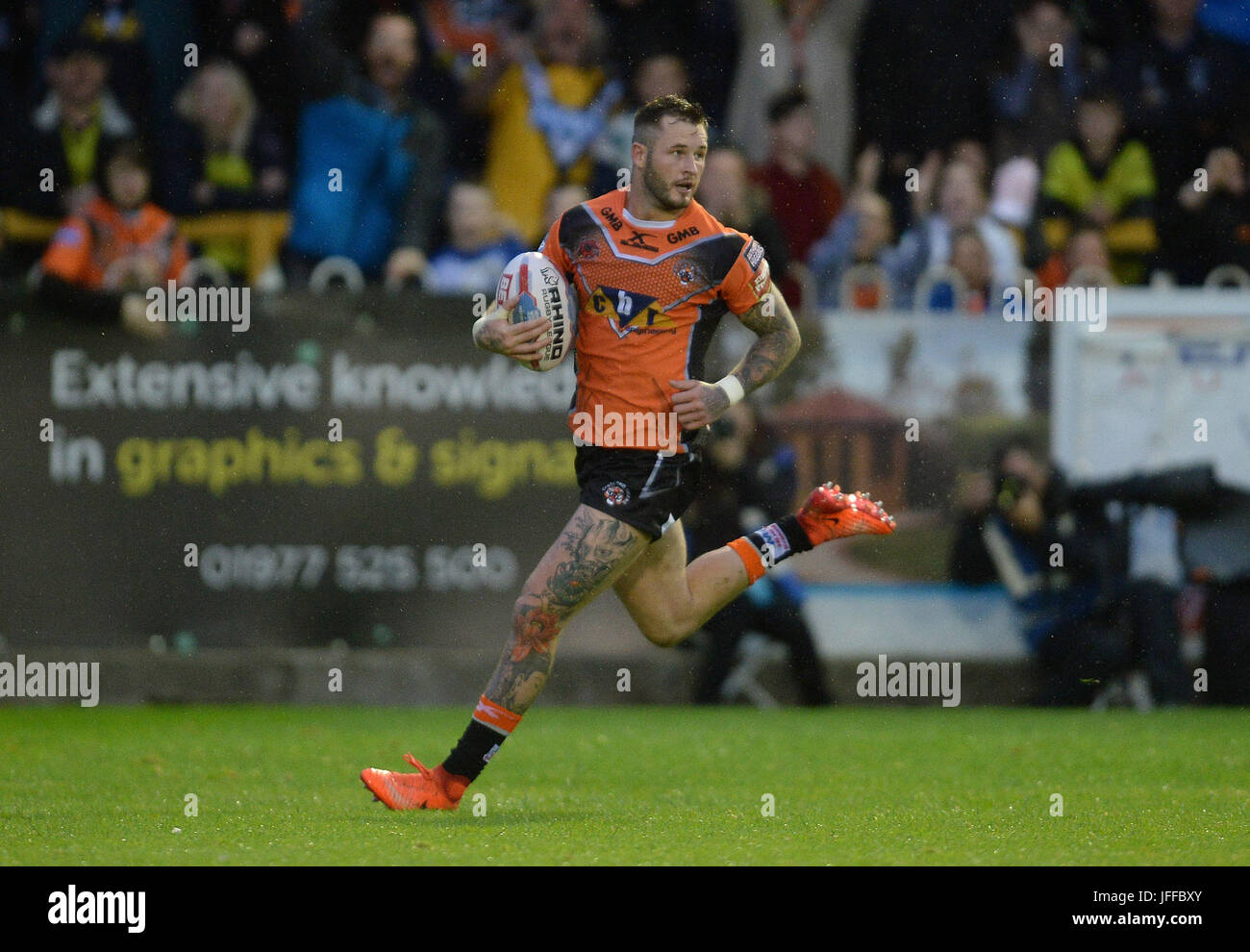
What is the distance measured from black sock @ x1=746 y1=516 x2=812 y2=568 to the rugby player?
41 centimetres

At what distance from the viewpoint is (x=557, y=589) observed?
6.44m

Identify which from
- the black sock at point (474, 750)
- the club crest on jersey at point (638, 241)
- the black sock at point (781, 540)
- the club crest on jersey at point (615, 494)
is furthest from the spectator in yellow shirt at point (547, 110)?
the black sock at point (474, 750)

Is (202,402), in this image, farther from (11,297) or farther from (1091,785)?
(1091,785)

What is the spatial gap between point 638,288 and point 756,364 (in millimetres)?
550

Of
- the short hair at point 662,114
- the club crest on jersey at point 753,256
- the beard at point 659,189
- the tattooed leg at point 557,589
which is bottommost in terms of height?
the tattooed leg at point 557,589

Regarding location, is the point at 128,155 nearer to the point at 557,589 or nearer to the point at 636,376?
the point at 636,376

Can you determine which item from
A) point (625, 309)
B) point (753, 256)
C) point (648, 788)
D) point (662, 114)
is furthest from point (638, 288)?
point (648, 788)

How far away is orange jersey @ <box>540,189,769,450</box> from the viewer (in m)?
6.58

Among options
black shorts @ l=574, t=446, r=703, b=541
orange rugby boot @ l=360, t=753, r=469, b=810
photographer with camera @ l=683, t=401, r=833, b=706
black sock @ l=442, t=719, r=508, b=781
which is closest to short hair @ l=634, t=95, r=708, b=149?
black shorts @ l=574, t=446, r=703, b=541

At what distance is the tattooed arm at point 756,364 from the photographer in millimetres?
6508

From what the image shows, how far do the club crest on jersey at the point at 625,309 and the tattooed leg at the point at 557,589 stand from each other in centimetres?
69

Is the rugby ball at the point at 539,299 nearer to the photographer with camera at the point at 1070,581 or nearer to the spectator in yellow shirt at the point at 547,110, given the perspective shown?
the photographer with camera at the point at 1070,581

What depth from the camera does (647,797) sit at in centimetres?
704

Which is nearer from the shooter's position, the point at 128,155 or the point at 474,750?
the point at 474,750
